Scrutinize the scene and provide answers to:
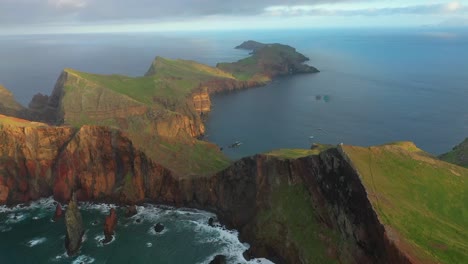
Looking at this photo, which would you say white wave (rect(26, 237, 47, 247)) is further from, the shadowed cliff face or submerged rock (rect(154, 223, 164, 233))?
submerged rock (rect(154, 223, 164, 233))

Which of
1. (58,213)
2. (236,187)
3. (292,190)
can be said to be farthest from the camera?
(58,213)

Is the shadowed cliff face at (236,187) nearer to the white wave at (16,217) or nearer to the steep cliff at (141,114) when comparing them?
the white wave at (16,217)

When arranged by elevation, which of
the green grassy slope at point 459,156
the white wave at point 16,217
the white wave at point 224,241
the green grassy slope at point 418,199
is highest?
the green grassy slope at point 418,199

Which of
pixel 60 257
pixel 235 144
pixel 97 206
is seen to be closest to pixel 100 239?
pixel 60 257

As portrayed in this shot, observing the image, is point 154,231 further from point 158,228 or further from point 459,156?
point 459,156

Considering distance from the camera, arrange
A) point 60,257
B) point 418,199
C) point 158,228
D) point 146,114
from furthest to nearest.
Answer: point 146,114 < point 158,228 < point 60,257 < point 418,199

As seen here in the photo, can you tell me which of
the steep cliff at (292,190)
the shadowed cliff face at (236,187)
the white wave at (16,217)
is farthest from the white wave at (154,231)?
the white wave at (16,217)
